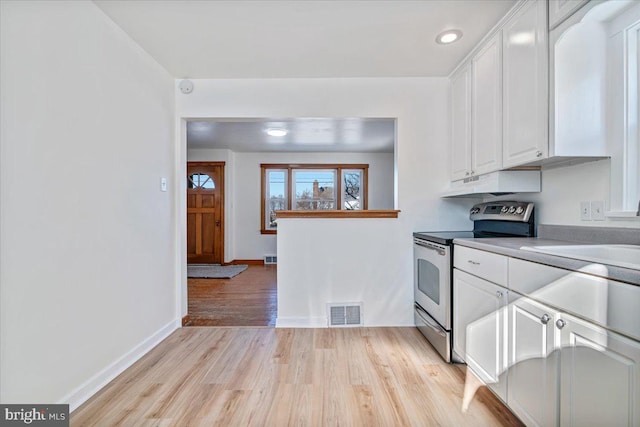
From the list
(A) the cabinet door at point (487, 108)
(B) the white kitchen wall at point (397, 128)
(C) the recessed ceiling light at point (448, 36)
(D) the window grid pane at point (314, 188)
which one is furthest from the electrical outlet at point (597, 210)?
(D) the window grid pane at point (314, 188)

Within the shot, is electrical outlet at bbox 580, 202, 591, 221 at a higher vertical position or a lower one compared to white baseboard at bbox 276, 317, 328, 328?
higher

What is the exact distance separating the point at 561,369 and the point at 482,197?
1761 millimetres

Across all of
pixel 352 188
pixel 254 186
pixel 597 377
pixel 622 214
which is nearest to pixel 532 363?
pixel 597 377

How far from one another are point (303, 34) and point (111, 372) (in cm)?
253

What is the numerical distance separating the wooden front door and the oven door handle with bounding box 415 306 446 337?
4278mm

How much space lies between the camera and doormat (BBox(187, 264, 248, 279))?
4.78 meters

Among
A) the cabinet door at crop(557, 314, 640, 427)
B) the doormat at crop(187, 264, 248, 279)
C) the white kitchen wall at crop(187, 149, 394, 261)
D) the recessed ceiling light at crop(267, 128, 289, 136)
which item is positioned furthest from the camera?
the white kitchen wall at crop(187, 149, 394, 261)

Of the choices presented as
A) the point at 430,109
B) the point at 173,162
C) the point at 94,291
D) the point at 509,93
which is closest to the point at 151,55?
the point at 173,162

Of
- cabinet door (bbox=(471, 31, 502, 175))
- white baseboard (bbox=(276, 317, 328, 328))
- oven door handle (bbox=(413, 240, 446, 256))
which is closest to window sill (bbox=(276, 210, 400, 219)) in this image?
oven door handle (bbox=(413, 240, 446, 256))

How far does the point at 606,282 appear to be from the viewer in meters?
0.95

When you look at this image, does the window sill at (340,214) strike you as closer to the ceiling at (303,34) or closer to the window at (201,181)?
the ceiling at (303,34)

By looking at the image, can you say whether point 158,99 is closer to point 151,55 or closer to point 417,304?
point 151,55

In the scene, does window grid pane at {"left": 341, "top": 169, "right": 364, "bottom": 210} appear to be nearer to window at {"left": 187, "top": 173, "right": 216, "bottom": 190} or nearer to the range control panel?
window at {"left": 187, "top": 173, "right": 216, "bottom": 190}

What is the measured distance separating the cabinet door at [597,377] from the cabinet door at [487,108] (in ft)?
3.89
